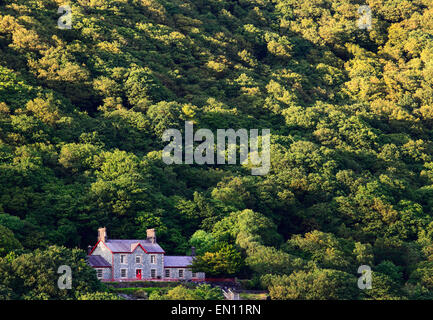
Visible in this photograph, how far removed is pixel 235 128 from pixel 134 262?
140 feet

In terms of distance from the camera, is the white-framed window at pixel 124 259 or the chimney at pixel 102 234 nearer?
the white-framed window at pixel 124 259

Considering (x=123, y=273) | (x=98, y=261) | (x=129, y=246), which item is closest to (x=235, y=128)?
(x=129, y=246)

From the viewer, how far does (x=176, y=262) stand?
3433 inches

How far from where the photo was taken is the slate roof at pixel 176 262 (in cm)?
8662

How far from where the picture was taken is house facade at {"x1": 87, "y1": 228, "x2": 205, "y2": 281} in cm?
8400

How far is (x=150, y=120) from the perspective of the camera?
11888cm

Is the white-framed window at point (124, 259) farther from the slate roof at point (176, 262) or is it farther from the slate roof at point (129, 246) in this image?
the slate roof at point (176, 262)
